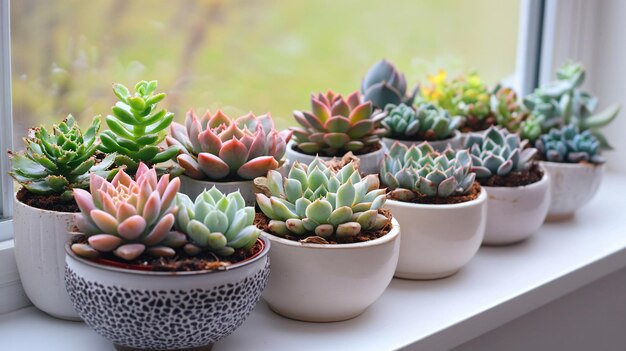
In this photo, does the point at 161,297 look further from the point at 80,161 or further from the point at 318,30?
the point at 318,30

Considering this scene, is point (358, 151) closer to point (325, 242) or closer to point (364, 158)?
point (364, 158)

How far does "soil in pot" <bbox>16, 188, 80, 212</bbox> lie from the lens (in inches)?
33.9

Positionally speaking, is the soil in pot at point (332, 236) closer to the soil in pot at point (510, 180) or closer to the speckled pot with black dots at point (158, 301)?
the speckled pot with black dots at point (158, 301)

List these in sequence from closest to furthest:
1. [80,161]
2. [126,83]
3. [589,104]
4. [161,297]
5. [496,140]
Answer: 1. [161,297]
2. [80,161]
3. [126,83]
4. [496,140]
5. [589,104]

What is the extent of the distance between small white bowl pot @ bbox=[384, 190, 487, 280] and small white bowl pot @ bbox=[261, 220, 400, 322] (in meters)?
0.11

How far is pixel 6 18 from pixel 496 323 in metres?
0.70

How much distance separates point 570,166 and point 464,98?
216 millimetres

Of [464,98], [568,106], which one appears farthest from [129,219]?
[568,106]

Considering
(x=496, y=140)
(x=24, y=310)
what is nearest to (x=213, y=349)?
(x=24, y=310)

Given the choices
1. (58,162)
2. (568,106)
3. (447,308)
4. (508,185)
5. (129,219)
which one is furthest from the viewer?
(568,106)

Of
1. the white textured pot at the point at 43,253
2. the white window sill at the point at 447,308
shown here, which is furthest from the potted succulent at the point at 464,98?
the white textured pot at the point at 43,253

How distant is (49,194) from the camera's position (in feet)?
2.86

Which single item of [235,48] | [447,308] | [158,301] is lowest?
[447,308]

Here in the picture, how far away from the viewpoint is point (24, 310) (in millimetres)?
946
